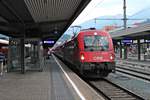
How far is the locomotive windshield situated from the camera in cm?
2039

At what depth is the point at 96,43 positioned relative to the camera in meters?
20.6

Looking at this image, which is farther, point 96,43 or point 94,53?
point 96,43

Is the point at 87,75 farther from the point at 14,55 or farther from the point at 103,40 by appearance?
the point at 14,55

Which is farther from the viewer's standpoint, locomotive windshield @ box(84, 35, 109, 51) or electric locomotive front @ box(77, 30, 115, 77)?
locomotive windshield @ box(84, 35, 109, 51)

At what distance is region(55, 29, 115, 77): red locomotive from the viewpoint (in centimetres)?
1969

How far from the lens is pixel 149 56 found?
5478 cm

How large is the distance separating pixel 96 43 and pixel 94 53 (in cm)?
82

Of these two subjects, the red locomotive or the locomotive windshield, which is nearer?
the red locomotive

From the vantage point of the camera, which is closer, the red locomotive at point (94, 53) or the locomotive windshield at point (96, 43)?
the red locomotive at point (94, 53)

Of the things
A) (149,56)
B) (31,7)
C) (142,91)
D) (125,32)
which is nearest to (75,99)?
(142,91)

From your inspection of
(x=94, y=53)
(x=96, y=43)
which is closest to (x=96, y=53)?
(x=94, y=53)

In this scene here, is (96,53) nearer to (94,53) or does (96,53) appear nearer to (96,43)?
(94,53)

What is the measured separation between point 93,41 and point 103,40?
0.60 m

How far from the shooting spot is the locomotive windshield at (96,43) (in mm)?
20391
